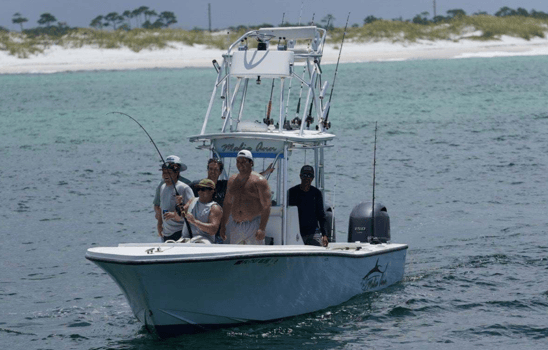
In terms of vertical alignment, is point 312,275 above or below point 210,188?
below

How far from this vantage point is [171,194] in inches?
432

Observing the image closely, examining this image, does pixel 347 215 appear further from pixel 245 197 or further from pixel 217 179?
pixel 245 197

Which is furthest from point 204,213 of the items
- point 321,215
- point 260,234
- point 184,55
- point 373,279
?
point 184,55

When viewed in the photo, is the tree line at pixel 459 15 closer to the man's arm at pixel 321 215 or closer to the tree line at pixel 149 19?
the tree line at pixel 149 19

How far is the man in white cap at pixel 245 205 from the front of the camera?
10.3 meters

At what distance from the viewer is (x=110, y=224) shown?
1805 cm

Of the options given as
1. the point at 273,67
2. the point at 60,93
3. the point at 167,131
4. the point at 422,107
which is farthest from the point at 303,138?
the point at 60,93

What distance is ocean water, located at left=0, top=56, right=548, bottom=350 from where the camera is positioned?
1107 cm

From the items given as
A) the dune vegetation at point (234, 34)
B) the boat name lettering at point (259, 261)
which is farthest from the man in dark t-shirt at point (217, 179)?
the dune vegetation at point (234, 34)

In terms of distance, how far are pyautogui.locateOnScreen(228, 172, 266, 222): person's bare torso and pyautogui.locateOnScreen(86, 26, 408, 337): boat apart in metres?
0.44

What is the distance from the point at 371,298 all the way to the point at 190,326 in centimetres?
277

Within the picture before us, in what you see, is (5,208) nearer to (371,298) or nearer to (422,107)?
(371,298)

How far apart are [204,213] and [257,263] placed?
83cm

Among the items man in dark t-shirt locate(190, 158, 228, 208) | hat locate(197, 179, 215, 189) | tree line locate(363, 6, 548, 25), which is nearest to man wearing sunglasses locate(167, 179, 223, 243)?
hat locate(197, 179, 215, 189)
